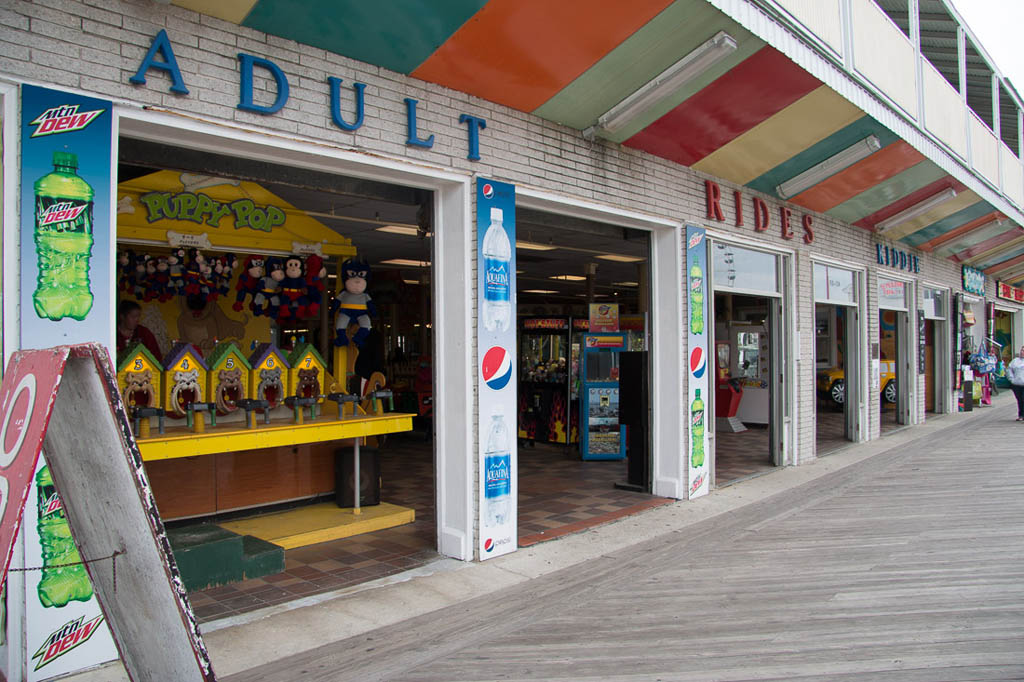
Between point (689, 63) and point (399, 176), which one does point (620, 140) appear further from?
point (399, 176)

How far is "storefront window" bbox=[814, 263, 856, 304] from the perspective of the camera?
10.3 metres

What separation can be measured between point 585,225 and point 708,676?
4.37 m

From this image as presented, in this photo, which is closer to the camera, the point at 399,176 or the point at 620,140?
the point at 399,176

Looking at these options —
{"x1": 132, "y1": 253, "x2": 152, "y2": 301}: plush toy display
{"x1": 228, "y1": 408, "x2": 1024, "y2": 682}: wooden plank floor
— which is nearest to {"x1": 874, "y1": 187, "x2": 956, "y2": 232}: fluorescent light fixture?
{"x1": 228, "y1": 408, "x2": 1024, "y2": 682}: wooden plank floor

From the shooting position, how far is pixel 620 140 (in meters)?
6.59

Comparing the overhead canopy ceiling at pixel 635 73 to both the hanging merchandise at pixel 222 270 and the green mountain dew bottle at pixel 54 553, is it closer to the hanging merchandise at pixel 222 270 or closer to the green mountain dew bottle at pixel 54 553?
the green mountain dew bottle at pixel 54 553

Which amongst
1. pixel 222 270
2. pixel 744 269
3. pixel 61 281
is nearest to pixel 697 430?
pixel 744 269

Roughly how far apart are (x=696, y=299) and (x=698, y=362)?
66cm

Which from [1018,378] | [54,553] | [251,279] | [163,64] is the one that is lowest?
[54,553]

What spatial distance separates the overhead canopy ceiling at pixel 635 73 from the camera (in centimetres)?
450

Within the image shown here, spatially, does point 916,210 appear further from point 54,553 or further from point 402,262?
point 54,553

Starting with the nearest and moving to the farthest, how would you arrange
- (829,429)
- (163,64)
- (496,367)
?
(163,64) < (496,367) < (829,429)

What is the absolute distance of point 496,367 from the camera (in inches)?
214

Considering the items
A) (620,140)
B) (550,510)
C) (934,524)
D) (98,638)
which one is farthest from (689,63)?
(98,638)
